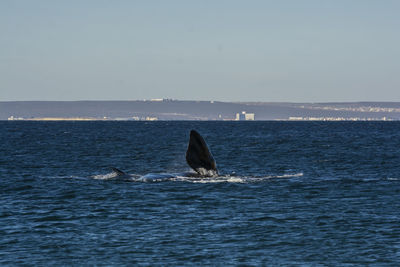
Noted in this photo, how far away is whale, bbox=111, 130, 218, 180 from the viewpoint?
94.0 ft

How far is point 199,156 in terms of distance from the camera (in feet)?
99.3

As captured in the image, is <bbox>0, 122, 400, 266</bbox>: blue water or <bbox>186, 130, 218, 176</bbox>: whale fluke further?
<bbox>186, 130, 218, 176</bbox>: whale fluke

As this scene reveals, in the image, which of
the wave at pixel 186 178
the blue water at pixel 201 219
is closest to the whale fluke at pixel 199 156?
the wave at pixel 186 178

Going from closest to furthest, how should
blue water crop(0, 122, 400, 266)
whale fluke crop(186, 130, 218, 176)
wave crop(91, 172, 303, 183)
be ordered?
1. blue water crop(0, 122, 400, 266)
2. whale fluke crop(186, 130, 218, 176)
3. wave crop(91, 172, 303, 183)

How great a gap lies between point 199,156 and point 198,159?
59 centimetres

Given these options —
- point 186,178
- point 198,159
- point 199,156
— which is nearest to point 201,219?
point 199,156

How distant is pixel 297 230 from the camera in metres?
19.8

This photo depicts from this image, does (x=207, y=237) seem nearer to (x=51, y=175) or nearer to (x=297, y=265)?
(x=297, y=265)

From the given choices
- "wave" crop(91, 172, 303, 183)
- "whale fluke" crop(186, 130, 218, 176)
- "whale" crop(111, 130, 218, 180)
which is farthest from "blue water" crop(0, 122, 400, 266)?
"whale fluke" crop(186, 130, 218, 176)

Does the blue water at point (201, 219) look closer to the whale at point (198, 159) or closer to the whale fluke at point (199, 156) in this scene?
the whale at point (198, 159)

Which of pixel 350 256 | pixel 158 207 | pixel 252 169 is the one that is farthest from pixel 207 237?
pixel 252 169

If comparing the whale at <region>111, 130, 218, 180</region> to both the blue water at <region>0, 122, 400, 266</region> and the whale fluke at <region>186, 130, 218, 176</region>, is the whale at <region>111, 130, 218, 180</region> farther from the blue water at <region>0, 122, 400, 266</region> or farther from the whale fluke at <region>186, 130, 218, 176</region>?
the blue water at <region>0, 122, 400, 266</region>

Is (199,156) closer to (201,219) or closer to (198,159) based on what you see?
(198,159)

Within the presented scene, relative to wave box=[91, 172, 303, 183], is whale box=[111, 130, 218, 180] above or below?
above
